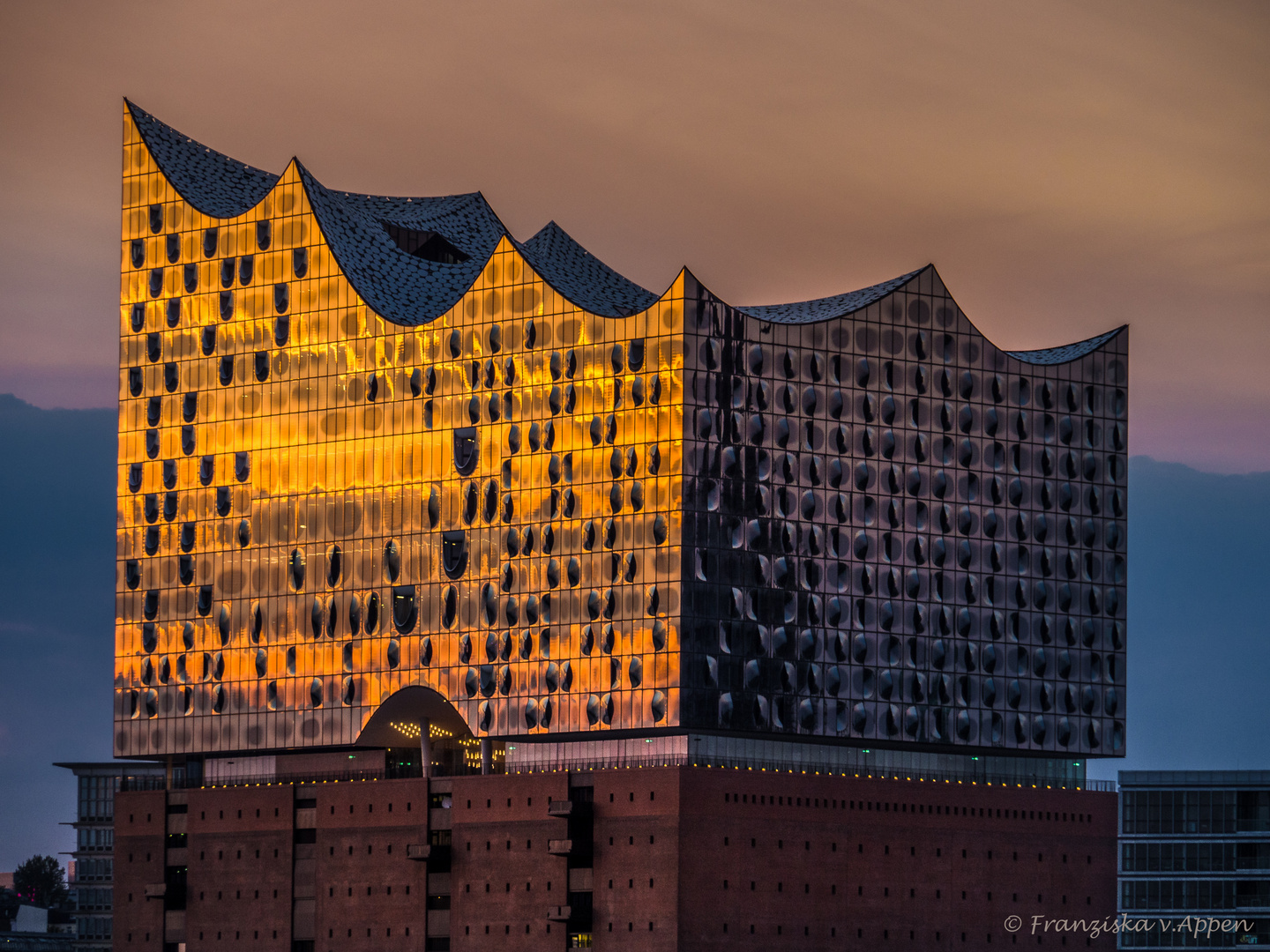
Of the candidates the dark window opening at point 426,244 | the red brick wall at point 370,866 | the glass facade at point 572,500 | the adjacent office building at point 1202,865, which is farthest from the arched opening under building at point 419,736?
the adjacent office building at point 1202,865

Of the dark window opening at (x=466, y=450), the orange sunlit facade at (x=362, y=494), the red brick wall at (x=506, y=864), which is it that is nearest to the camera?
the red brick wall at (x=506, y=864)

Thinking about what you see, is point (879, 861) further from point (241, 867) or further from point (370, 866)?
point (241, 867)

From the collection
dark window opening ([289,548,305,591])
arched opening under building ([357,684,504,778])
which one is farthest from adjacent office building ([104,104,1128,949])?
arched opening under building ([357,684,504,778])

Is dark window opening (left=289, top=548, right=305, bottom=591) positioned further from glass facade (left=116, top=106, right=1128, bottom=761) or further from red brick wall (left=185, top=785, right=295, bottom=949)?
red brick wall (left=185, top=785, right=295, bottom=949)

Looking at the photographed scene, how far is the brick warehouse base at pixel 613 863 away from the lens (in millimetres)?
106375

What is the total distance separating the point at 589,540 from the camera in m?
112

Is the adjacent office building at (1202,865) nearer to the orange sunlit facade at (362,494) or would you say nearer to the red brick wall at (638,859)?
Result: the red brick wall at (638,859)

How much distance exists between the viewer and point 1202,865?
135m

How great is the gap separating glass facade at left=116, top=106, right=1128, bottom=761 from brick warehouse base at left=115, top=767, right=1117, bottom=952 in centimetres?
323

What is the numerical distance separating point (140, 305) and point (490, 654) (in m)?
30.7

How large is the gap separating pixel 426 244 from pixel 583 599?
30.7 meters

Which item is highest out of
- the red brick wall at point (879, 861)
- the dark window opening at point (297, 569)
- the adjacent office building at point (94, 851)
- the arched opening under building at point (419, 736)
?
the dark window opening at point (297, 569)

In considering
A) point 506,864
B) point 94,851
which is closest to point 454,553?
point 506,864

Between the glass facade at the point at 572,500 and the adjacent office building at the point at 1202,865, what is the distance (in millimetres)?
15840
